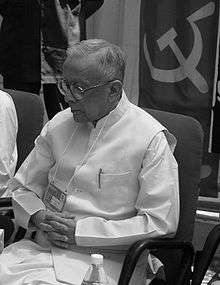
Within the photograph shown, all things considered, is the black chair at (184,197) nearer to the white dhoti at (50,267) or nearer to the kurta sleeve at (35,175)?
the white dhoti at (50,267)

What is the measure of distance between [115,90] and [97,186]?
367 millimetres

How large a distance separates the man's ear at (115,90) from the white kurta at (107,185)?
0.18 feet

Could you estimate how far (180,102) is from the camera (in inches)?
173

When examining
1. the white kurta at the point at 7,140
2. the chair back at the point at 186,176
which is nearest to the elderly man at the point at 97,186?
the chair back at the point at 186,176

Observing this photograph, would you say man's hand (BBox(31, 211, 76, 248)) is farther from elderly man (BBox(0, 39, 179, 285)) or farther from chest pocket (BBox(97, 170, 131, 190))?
chest pocket (BBox(97, 170, 131, 190))

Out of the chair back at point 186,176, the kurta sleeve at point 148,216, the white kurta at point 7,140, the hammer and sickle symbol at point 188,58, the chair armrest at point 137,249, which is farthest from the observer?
the hammer and sickle symbol at point 188,58

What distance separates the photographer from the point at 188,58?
4305 millimetres

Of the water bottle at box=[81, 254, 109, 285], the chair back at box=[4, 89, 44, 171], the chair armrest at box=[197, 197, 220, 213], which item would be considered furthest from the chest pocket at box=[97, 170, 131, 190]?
the chair armrest at box=[197, 197, 220, 213]

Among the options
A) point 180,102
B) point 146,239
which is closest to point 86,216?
point 146,239

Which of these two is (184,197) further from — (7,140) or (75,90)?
(7,140)

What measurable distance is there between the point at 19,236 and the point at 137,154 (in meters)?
0.73

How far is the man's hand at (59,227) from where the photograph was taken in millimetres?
2359

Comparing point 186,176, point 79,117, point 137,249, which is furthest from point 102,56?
point 137,249

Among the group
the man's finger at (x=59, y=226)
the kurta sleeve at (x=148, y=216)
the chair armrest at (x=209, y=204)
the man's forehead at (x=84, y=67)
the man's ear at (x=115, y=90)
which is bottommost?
the chair armrest at (x=209, y=204)
